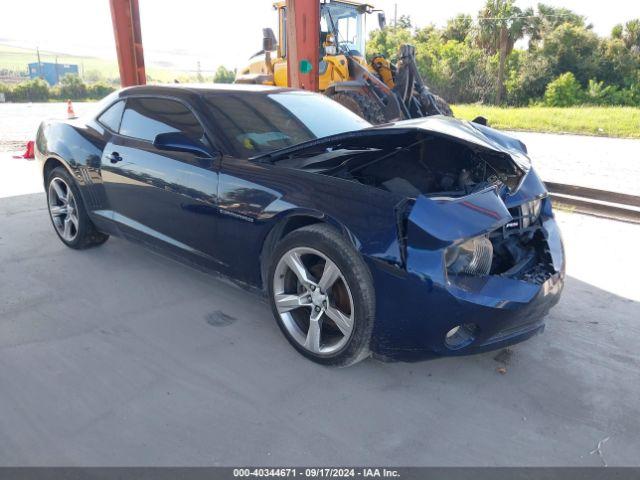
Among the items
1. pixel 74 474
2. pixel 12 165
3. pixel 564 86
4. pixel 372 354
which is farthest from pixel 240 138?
pixel 564 86

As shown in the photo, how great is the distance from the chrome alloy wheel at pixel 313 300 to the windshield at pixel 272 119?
83 cm

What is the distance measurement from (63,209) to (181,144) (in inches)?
80.1

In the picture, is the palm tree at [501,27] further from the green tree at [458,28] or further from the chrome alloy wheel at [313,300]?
the chrome alloy wheel at [313,300]

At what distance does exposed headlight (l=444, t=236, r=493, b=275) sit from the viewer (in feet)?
8.23

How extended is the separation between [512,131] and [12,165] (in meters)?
12.5

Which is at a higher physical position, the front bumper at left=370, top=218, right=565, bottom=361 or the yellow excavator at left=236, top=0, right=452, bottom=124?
the yellow excavator at left=236, top=0, right=452, bottom=124

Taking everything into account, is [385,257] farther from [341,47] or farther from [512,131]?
[512,131]

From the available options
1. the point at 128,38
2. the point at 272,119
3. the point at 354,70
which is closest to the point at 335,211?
the point at 272,119

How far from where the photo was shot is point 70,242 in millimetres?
4648

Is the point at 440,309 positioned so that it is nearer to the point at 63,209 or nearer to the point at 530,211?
the point at 530,211

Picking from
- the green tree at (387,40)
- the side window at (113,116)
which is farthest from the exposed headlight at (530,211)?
the green tree at (387,40)

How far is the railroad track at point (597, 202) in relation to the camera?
228 inches

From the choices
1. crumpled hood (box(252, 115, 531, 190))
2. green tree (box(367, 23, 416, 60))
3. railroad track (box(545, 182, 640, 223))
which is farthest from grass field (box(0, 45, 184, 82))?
crumpled hood (box(252, 115, 531, 190))

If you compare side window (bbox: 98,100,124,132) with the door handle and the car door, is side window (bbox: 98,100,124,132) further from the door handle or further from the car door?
the door handle
